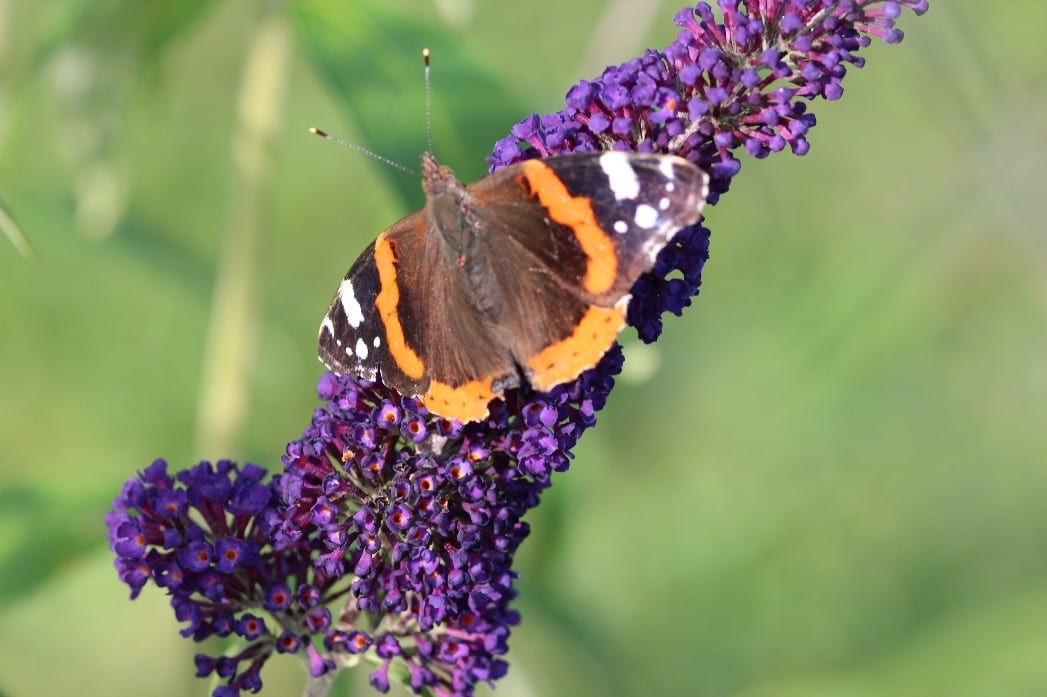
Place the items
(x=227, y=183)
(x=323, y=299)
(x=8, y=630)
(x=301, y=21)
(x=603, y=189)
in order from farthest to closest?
(x=227, y=183)
(x=323, y=299)
(x=8, y=630)
(x=301, y=21)
(x=603, y=189)

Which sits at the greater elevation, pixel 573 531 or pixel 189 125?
pixel 189 125

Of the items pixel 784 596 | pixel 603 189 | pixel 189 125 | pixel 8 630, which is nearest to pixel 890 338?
pixel 784 596

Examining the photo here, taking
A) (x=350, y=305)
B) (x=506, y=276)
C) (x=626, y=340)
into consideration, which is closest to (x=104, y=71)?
(x=350, y=305)

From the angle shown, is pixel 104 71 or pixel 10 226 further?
pixel 104 71

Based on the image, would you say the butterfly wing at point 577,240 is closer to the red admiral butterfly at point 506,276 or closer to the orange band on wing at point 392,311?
the red admiral butterfly at point 506,276

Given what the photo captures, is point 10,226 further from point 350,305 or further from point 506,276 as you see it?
point 506,276

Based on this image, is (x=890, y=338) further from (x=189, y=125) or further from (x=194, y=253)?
(x=189, y=125)

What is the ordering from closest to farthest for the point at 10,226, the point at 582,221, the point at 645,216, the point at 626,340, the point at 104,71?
the point at 10,226 < the point at 645,216 < the point at 582,221 < the point at 104,71 < the point at 626,340

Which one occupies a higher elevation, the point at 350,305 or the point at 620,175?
the point at 620,175
